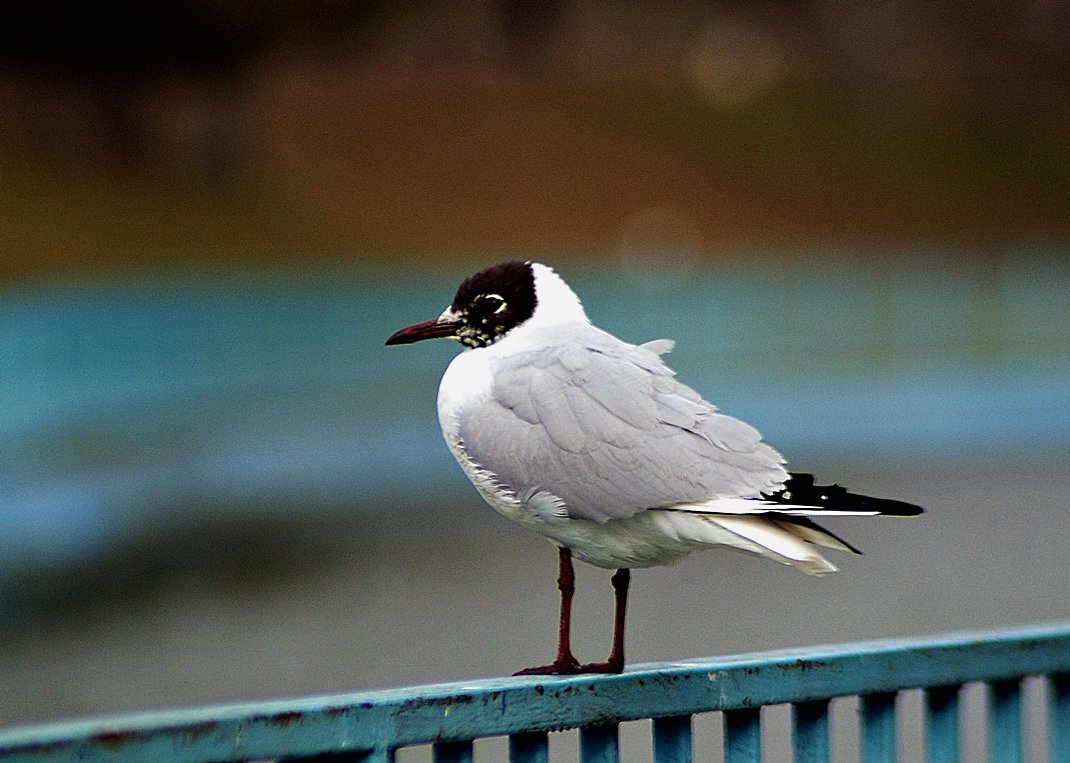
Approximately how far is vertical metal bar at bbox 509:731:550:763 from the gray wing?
0.34 m

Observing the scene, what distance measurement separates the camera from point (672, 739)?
5.76 ft

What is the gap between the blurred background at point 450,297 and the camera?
754 cm

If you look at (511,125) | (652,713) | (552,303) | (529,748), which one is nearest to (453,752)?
(529,748)

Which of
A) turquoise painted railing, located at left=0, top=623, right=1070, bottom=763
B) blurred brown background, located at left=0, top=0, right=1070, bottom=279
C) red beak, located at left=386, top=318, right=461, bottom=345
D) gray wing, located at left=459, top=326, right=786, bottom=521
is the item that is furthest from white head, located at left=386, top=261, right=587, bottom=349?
blurred brown background, located at left=0, top=0, right=1070, bottom=279

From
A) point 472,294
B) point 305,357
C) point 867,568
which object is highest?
point 472,294

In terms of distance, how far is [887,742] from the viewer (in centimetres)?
185

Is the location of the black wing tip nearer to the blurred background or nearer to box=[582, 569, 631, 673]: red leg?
box=[582, 569, 631, 673]: red leg

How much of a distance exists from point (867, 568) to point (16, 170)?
630 inches

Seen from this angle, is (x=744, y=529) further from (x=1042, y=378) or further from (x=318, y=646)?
(x=1042, y=378)

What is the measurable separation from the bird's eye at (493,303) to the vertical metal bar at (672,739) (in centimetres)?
71

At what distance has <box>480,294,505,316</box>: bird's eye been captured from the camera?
2.28m

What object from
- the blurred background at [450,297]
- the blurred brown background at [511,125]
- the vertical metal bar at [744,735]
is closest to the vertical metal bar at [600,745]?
the vertical metal bar at [744,735]

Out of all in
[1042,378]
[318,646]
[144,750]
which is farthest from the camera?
[1042,378]

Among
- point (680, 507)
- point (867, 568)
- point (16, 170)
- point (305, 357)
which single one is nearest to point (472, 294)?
point (680, 507)
